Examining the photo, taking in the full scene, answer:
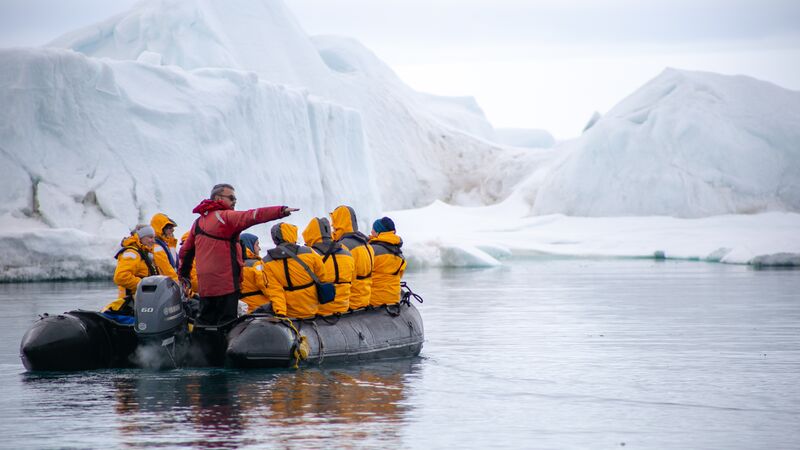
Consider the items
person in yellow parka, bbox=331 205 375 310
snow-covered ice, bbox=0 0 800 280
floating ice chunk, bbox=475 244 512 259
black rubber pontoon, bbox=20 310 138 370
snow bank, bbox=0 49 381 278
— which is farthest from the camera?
floating ice chunk, bbox=475 244 512 259

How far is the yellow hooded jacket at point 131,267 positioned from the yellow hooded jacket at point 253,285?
0.85 meters

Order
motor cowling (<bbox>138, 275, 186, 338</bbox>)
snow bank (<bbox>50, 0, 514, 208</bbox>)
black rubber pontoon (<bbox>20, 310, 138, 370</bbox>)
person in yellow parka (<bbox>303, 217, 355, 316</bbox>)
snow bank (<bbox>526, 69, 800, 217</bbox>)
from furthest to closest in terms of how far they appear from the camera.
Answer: snow bank (<bbox>526, 69, 800, 217</bbox>), snow bank (<bbox>50, 0, 514, 208</bbox>), person in yellow parka (<bbox>303, 217, 355, 316</bbox>), black rubber pontoon (<bbox>20, 310, 138, 370</bbox>), motor cowling (<bbox>138, 275, 186, 338</bbox>)

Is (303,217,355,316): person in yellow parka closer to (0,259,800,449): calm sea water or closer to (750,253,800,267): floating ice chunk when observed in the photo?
(0,259,800,449): calm sea water

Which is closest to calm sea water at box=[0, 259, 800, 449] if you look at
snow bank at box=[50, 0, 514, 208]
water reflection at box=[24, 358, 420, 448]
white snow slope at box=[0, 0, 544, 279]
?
water reflection at box=[24, 358, 420, 448]

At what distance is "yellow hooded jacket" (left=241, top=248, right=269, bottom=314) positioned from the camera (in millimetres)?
10438

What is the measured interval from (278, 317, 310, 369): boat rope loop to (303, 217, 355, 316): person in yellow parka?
498mm

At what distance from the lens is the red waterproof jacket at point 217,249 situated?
32.2 feet

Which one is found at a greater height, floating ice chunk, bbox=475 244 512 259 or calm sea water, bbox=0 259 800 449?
floating ice chunk, bbox=475 244 512 259

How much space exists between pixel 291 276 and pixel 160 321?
124 cm

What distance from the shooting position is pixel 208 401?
8555 millimetres

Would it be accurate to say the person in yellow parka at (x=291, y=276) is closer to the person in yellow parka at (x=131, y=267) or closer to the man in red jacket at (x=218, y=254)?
the man in red jacket at (x=218, y=254)

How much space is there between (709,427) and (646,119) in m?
40.1

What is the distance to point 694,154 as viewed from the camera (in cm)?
4362

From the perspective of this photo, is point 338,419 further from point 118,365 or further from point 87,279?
point 87,279
